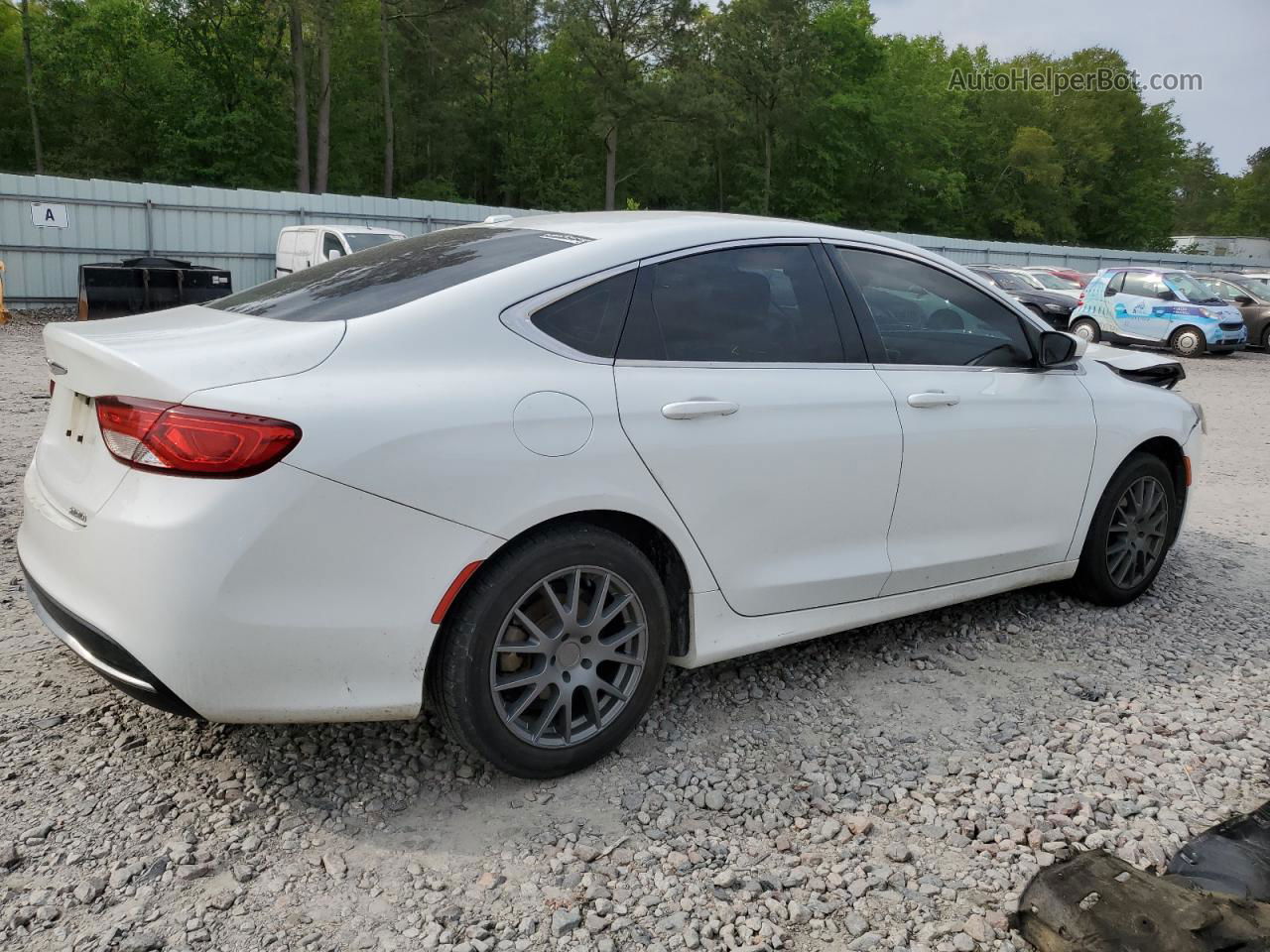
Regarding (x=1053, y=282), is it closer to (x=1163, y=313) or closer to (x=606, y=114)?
(x=1163, y=313)

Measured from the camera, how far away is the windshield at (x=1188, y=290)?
814 inches

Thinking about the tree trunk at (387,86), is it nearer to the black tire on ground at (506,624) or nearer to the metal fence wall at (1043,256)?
the metal fence wall at (1043,256)

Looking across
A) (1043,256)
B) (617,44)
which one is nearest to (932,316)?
(1043,256)

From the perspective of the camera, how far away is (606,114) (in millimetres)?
47688

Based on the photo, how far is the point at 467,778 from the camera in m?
3.08

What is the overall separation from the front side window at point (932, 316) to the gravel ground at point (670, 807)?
1171 mm

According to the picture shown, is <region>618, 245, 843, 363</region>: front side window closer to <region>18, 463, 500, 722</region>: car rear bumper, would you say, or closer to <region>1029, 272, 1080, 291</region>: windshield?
<region>18, 463, 500, 722</region>: car rear bumper

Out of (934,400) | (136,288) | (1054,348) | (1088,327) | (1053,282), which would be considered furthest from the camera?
(1053,282)

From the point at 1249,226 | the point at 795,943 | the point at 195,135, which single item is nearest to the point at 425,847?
the point at 795,943

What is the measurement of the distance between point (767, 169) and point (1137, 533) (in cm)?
5221

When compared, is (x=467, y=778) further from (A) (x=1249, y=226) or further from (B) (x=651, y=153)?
(A) (x=1249, y=226)

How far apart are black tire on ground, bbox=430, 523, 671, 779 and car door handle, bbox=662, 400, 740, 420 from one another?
1.28ft

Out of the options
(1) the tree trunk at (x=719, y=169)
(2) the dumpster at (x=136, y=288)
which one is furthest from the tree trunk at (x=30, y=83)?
(2) the dumpster at (x=136, y=288)

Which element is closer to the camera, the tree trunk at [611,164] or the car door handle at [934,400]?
the car door handle at [934,400]
